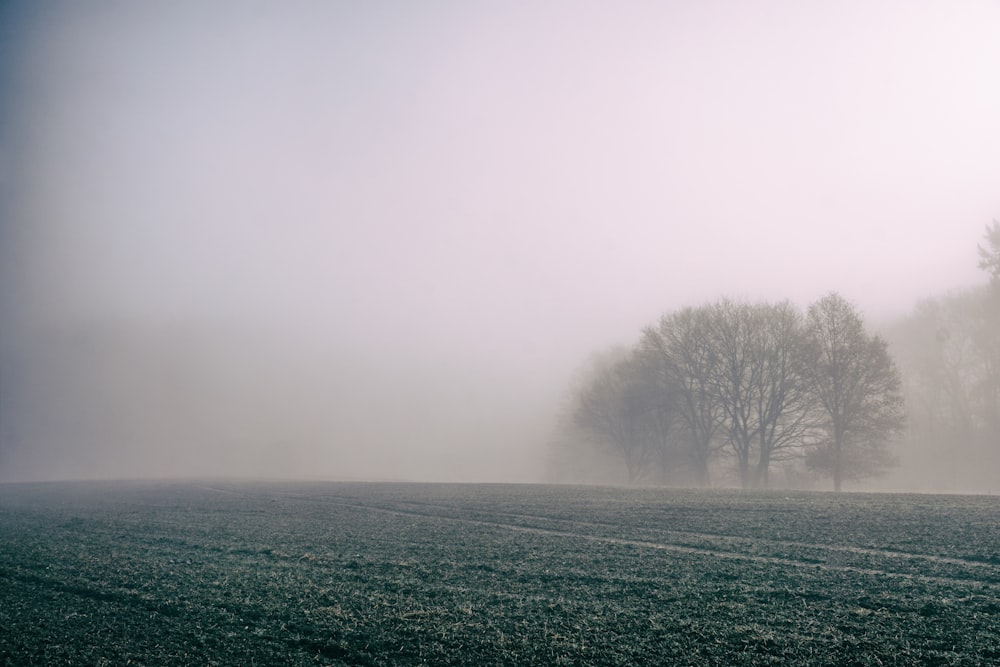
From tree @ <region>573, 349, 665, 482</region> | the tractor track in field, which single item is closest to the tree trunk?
tree @ <region>573, 349, 665, 482</region>

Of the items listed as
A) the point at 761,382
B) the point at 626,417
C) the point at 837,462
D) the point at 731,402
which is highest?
the point at 761,382

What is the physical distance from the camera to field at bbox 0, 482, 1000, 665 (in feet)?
19.7

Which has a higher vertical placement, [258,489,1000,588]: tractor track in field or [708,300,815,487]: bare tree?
[708,300,815,487]: bare tree

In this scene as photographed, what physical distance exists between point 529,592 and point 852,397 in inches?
1480

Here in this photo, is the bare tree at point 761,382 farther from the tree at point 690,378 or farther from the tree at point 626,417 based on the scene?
the tree at point 626,417

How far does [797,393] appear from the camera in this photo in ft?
135

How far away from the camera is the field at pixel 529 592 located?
19.7 ft

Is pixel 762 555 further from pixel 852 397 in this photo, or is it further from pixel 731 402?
pixel 731 402

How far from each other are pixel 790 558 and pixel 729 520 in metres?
5.11

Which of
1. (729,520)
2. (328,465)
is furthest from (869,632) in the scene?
(328,465)

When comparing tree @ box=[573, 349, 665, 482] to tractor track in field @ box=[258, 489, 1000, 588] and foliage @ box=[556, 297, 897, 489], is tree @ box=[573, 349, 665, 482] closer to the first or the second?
foliage @ box=[556, 297, 897, 489]

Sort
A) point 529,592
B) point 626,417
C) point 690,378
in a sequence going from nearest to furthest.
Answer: point 529,592 < point 690,378 < point 626,417

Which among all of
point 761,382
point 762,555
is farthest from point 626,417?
point 762,555

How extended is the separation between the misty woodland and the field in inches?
976
